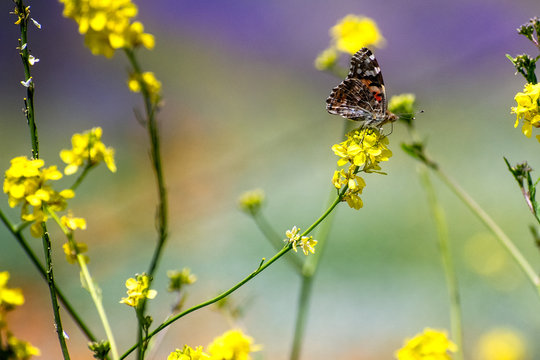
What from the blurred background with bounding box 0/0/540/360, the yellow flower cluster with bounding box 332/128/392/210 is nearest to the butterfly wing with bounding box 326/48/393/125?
the yellow flower cluster with bounding box 332/128/392/210

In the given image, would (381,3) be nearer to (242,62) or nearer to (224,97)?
(242,62)

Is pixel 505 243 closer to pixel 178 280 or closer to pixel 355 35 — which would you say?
pixel 178 280

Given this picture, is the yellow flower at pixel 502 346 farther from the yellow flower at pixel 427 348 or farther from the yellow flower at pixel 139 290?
the yellow flower at pixel 139 290

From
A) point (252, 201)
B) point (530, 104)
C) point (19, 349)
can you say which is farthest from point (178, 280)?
point (530, 104)

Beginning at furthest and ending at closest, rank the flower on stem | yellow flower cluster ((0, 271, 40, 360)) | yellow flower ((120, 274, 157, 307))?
the flower on stem < yellow flower ((120, 274, 157, 307)) < yellow flower cluster ((0, 271, 40, 360))

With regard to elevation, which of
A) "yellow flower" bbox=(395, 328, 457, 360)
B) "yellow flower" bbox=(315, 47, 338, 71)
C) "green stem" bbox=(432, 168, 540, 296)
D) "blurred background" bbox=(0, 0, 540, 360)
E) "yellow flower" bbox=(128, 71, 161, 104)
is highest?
"blurred background" bbox=(0, 0, 540, 360)

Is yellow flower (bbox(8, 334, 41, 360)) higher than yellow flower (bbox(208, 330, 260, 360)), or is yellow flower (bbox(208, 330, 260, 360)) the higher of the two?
yellow flower (bbox(8, 334, 41, 360))

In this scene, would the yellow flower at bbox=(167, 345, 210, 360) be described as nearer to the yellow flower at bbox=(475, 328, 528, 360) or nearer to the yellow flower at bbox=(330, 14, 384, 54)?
the yellow flower at bbox=(330, 14, 384, 54)

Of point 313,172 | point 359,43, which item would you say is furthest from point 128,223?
point 359,43
